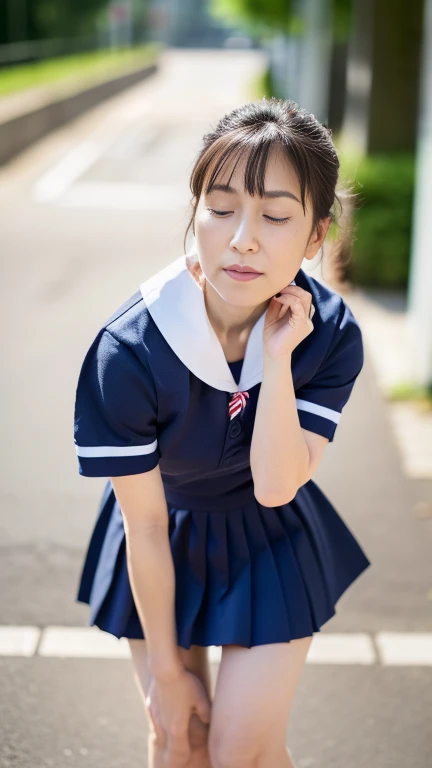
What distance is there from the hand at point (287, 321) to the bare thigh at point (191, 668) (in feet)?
2.65

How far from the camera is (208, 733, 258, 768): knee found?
228cm

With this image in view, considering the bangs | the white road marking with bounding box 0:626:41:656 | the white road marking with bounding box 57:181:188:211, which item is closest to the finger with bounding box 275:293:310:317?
the bangs

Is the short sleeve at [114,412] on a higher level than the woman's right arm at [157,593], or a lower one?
higher

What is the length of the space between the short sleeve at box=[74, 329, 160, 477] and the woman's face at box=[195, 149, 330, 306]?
0.27 m

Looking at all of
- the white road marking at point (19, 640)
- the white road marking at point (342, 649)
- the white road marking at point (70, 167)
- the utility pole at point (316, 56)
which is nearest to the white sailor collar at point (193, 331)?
the white road marking at point (342, 649)

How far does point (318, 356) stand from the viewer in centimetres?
235

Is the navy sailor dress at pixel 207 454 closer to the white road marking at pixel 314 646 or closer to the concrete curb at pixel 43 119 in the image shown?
the white road marking at pixel 314 646

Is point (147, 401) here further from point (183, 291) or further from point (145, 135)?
point (145, 135)

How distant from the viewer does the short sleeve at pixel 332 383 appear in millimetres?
2385

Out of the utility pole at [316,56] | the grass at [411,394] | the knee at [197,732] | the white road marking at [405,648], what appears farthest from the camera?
the utility pole at [316,56]

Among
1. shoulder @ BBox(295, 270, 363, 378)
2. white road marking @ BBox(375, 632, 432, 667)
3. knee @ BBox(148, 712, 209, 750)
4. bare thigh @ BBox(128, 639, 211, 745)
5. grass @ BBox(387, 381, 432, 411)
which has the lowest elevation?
grass @ BBox(387, 381, 432, 411)

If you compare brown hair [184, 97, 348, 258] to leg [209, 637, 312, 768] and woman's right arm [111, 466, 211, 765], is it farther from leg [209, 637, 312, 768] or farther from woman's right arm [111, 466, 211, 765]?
leg [209, 637, 312, 768]

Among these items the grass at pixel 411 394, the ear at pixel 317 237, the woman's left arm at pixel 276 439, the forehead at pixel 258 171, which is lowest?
the grass at pixel 411 394

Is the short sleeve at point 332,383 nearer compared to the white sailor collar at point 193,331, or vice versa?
the white sailor collar at point 193,331
